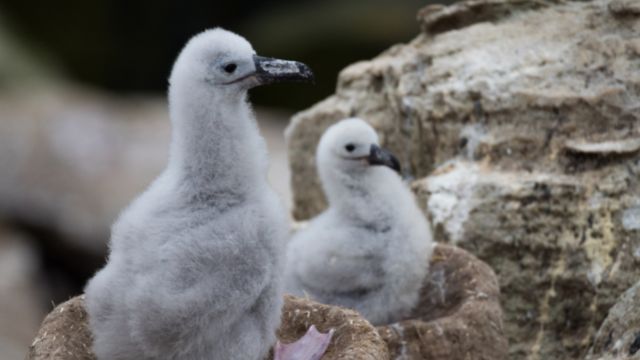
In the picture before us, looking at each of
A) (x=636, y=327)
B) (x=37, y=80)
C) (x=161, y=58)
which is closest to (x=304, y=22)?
(x=161, y=58)

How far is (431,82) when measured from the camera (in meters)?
8.55

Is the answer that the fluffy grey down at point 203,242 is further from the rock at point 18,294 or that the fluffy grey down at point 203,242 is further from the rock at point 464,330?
the rock at point 18,294

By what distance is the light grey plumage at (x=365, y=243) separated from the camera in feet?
25.7

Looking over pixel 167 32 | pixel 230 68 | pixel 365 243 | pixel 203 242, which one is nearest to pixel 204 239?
pixel 203 242

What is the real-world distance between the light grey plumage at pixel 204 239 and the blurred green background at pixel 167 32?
14874 mm

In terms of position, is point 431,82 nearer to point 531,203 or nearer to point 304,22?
point 531,203

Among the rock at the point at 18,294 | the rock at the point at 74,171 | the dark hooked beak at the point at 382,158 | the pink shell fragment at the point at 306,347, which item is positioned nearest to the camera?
the pink shell fragment at the point at 306,347

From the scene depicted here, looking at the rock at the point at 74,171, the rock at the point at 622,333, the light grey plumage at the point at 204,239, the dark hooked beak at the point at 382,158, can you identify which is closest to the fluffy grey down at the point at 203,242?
the light grey plumage at the point at 204,239

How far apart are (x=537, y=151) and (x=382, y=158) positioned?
899 millimetres

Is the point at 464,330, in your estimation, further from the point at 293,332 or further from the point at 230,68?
the point at 230,68

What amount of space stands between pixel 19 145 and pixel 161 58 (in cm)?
764

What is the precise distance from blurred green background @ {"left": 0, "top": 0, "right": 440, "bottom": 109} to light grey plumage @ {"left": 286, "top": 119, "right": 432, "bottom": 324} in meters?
12.7

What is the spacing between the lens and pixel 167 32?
23.4 m

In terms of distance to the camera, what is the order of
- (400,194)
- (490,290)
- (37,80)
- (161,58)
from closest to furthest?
(490,290) → (400,194) → (37,80) → (161,58)
